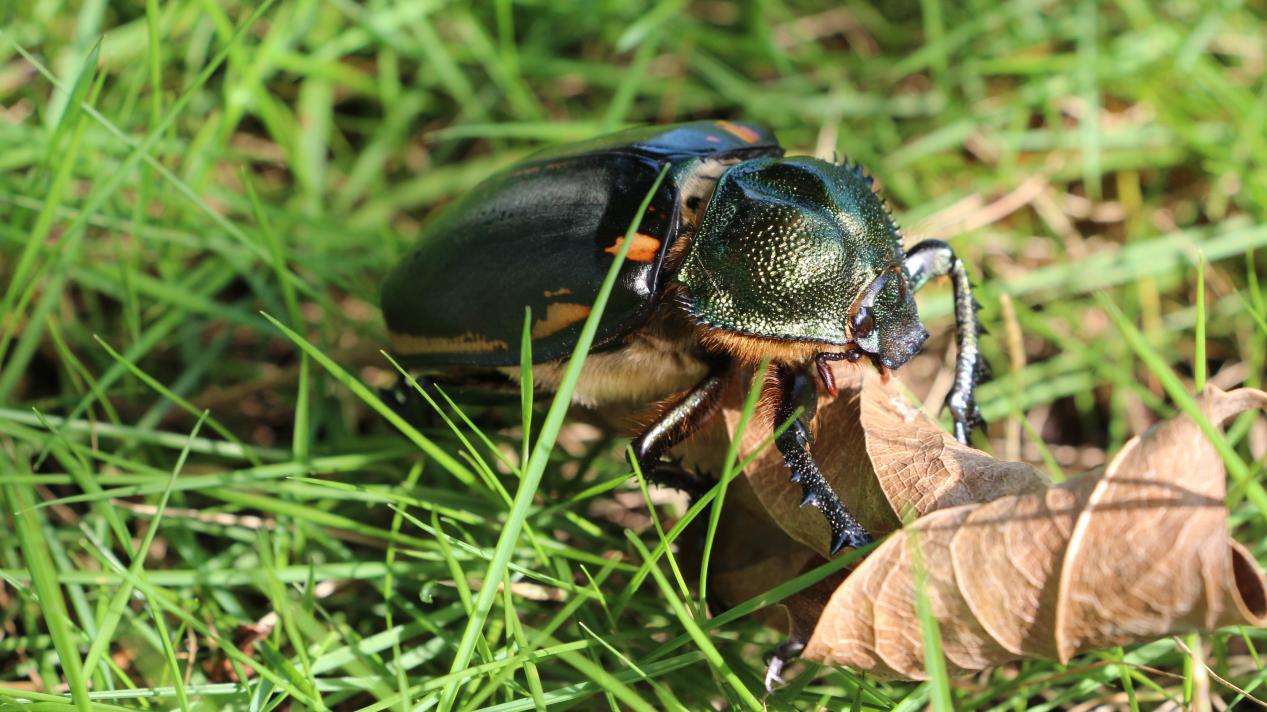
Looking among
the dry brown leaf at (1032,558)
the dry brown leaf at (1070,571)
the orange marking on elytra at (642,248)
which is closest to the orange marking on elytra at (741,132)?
the orange marking on elytra at (642,248)

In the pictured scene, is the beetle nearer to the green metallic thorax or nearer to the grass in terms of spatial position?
the green metallic thorax

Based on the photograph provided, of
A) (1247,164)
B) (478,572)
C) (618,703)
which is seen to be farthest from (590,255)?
(1247,164)

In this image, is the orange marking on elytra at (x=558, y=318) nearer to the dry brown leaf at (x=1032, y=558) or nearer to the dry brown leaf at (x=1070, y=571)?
the dry brown leaf at (x=1032, y=558)

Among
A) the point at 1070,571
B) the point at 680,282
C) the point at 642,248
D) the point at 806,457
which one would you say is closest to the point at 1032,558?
the point at 1070,571

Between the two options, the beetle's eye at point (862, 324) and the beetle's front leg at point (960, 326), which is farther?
the beetle's front leg at point (960, 326)

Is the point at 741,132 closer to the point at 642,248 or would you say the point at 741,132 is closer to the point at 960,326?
the point at 642,248

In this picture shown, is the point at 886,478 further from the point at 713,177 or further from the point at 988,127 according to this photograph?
the point at 988,127

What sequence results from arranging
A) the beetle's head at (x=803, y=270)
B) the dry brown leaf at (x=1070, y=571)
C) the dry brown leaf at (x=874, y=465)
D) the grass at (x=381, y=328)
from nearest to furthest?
the dry brown leaf at (x=1070, y=571) → the dry brown leaf at (x=874, y=465) → the grass at (x=381, y=328) → the beetle's head at (x=803, y=270)

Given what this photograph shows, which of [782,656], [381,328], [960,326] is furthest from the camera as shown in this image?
[381,328]
